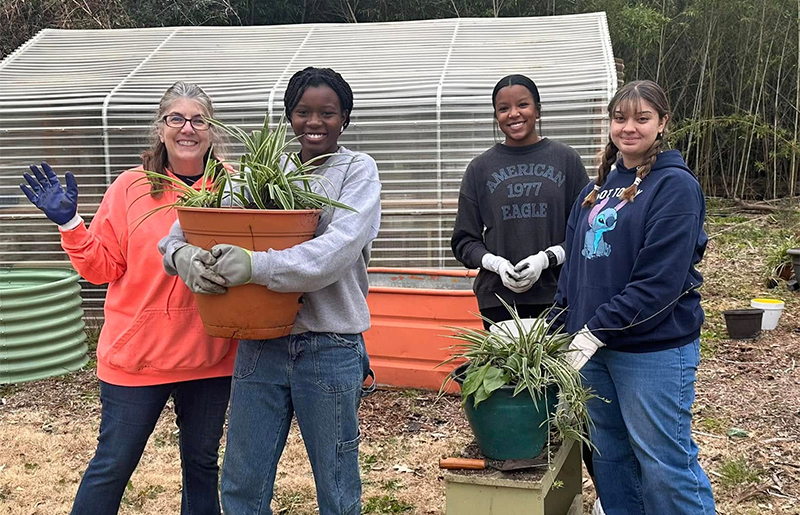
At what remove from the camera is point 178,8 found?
980cm

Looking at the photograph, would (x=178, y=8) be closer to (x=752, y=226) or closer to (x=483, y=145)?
(x=483, y=145)

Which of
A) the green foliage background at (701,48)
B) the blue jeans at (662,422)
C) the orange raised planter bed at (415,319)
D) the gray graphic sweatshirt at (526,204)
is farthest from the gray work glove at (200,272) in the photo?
the green foliage background at (701,48)

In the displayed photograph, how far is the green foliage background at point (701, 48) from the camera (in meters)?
10.1

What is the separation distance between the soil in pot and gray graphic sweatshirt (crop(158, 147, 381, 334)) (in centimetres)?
424

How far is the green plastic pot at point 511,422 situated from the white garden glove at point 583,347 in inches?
5.1

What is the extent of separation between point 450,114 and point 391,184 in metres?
0.60

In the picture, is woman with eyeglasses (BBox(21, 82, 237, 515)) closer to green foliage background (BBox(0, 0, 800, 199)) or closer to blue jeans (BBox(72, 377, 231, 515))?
blue jeans (BBox(72, 377, 231, 515))

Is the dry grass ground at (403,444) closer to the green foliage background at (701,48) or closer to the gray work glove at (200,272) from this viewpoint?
the gray work glove at (200,272)

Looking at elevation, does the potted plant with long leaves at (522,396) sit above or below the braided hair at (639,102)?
below

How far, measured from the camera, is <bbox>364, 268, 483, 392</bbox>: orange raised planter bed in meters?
4.28

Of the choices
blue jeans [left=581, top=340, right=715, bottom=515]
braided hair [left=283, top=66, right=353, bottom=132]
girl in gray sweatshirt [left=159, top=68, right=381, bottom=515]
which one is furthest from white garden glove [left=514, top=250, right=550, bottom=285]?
braided hair [left=283, top=66, right=353, bottom=132]

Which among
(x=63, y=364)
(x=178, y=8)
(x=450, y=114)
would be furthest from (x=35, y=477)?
(x=178, y=8)

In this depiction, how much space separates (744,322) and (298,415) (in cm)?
446

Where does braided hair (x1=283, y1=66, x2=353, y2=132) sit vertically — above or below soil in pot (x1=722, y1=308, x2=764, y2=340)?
above
